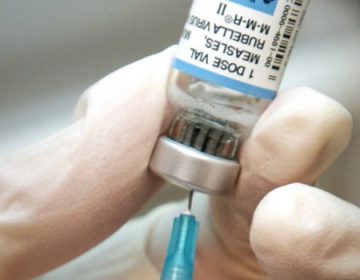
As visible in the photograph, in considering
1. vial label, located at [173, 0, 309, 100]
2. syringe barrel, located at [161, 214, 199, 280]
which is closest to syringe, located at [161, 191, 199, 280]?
syringe barrel, located at [161, 214, 199, 280]

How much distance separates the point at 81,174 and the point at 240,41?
14 centimetres

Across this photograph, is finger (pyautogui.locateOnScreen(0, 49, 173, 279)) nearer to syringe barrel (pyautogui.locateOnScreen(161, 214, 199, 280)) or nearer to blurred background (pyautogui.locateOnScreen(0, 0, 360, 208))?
syringe barrel (pyautogui.locateOnScreen(161, 214, 199, 280))

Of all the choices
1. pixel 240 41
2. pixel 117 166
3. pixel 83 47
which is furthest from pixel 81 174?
pixel 83 47

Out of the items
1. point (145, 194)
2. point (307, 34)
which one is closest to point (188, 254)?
point (145, 194)

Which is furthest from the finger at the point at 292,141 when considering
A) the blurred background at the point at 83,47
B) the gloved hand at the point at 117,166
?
the blurred background at the point at 83,47

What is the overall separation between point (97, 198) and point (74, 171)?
0.08 feet

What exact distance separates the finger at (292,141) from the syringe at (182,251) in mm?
47

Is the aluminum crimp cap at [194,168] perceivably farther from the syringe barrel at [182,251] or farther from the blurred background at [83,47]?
the blurred background at [83,47]

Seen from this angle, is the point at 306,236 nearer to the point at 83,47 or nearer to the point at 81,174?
the point at 81,174

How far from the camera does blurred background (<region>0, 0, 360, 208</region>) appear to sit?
628 mm

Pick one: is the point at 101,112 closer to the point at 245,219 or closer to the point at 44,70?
the point at 245,219

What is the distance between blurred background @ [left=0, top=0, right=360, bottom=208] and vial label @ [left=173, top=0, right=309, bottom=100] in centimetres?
18

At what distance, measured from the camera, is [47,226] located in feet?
1.46

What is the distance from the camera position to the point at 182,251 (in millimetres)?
445
